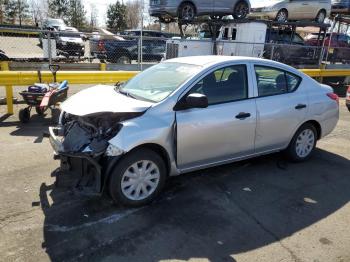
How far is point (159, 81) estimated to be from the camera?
181 inches

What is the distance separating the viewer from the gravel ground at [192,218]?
3.26 metres

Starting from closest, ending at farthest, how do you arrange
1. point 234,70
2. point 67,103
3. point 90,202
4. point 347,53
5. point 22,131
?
point 90,202 < point 67,103 < point 234,70 < point 22,131 < point 347,53

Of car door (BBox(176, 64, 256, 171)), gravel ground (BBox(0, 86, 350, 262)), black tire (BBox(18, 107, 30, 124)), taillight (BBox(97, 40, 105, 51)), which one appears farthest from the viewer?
taillight (BBox(97, 40, 105, 51))

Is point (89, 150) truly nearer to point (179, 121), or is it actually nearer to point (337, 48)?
point (179, 121)

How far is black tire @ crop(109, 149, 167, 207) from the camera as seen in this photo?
12.3ft

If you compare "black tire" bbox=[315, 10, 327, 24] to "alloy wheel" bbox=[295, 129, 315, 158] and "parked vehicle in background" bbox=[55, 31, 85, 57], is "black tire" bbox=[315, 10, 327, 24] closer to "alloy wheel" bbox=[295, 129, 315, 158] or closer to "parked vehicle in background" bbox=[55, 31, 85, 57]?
"parked vehicle in background" bbox=[55, 31, 85, 57]

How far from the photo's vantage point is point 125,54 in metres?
17.6

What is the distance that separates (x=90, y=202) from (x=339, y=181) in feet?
11.3

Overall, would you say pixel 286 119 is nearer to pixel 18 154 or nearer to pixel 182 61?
pixel 182 61

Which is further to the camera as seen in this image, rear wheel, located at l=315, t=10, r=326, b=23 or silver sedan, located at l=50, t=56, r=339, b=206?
rear wheel, located at l=315, t=10, r=326, b=23

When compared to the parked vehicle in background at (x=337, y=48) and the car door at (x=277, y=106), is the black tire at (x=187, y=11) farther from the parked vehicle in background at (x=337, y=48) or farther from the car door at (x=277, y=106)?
the car door at (x=277, y=106)

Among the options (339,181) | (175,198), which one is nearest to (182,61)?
(175,198)

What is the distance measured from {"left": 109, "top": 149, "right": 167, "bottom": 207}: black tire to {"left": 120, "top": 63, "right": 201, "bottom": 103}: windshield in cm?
67

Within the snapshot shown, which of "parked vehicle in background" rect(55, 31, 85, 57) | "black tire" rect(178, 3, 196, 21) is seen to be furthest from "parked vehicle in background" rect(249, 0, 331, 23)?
"parked vehicle in background" rect(55, 31, 85, 57)
